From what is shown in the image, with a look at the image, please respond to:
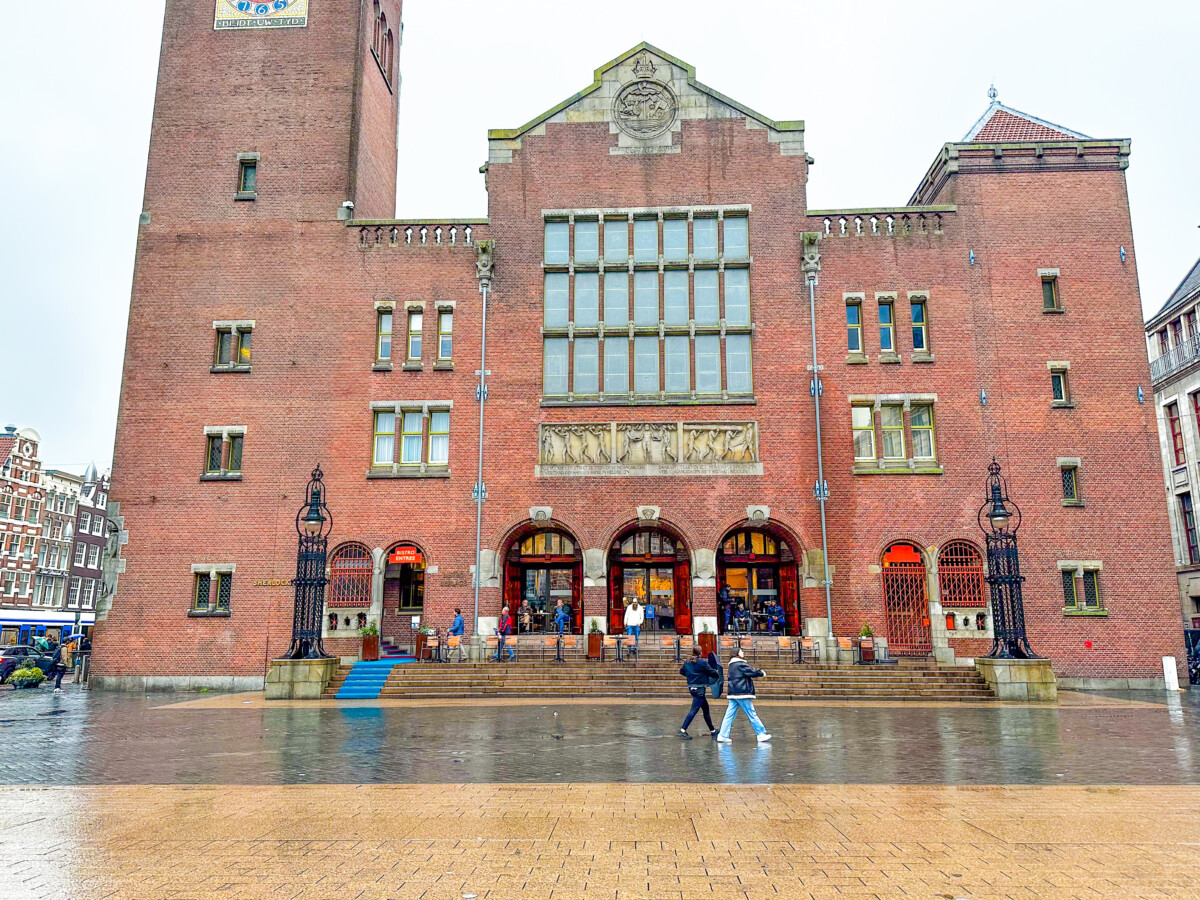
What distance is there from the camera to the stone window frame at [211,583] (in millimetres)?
27641

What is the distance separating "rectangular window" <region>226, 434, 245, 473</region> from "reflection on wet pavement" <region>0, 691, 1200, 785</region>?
1028 centimetres

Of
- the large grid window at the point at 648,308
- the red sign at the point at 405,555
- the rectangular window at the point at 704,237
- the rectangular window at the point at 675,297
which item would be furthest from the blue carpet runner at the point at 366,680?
the rectangular window at the point at 704,237

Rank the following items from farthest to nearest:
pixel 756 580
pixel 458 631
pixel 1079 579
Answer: pixel 756 580 < pixel 1079 579 < pixel 458 631

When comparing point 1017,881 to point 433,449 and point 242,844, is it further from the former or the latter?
point 433,449

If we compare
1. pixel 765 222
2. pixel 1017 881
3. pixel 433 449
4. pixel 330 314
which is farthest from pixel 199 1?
pixel 1017 881

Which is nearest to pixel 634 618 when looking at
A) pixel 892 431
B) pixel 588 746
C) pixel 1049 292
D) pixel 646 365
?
pixel 646 365

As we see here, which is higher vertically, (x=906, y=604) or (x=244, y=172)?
(x=244, y=172)

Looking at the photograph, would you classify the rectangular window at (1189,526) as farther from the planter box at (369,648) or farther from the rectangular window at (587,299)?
the planter box at (369,648)

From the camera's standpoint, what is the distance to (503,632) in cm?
2720

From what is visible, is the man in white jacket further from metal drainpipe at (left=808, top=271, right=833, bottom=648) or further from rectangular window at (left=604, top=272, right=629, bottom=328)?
rectangular window at (left=604, top=272, right=629, bottom=328)

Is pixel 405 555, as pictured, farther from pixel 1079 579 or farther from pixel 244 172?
pixel 1079 579

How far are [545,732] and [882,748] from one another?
565cm

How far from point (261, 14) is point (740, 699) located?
3087cm

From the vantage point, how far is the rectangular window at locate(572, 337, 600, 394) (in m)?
29.2
